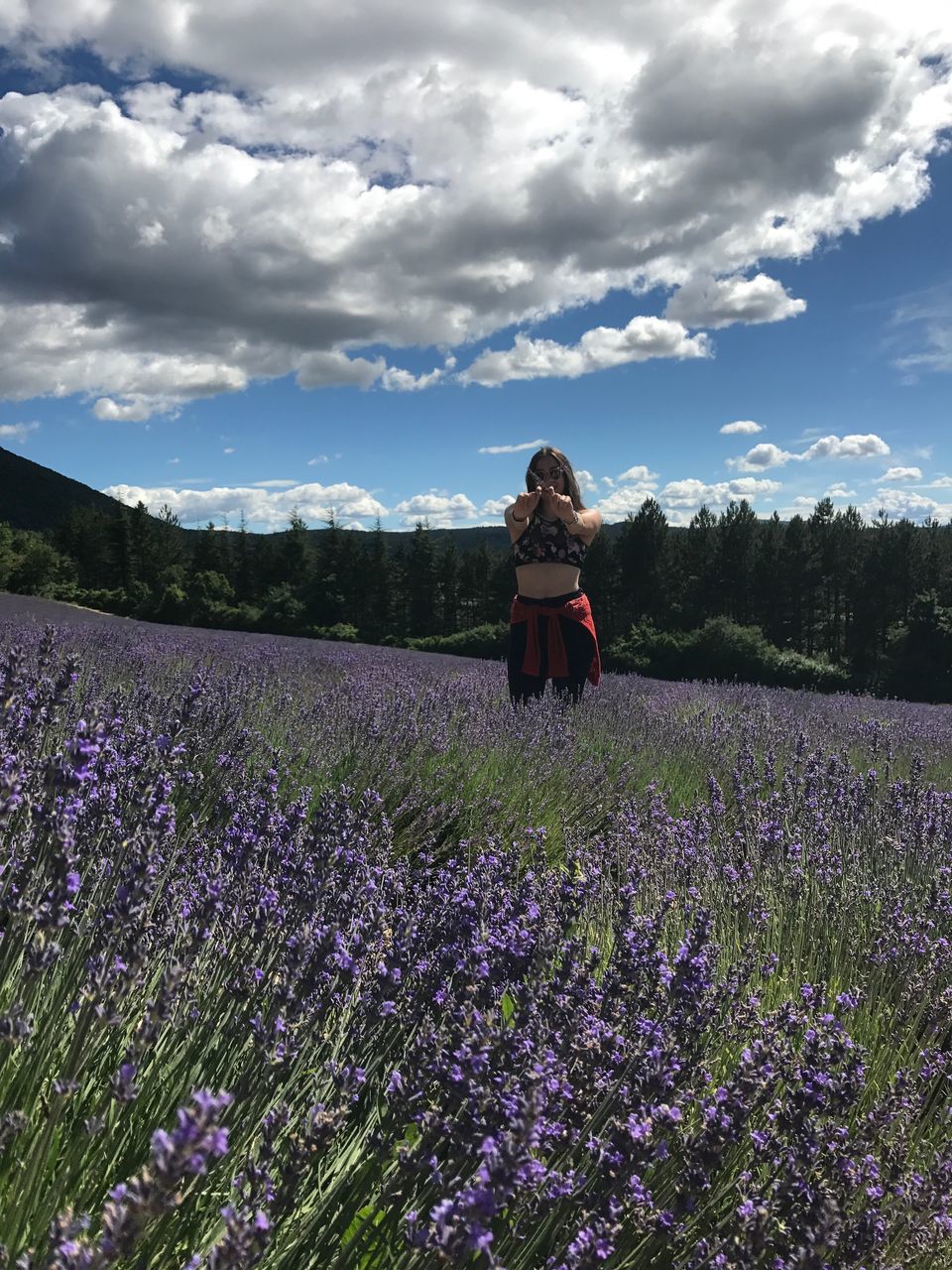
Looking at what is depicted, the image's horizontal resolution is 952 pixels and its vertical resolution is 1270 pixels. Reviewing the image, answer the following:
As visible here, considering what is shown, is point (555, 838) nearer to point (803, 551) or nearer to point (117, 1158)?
point (117, 1158)

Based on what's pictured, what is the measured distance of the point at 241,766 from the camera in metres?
3.10

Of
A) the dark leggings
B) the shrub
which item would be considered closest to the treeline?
the shrub

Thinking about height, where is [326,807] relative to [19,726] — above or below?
below

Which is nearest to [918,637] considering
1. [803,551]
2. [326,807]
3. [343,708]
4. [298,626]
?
[803,551]

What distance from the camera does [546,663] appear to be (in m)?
5.60

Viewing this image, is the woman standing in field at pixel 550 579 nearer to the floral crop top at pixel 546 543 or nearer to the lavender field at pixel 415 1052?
the floral crop top at pixel 546 543

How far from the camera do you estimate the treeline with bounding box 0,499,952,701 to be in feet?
124

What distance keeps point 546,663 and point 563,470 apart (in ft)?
4.22

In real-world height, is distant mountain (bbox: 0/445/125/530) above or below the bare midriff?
above

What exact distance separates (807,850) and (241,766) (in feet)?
7.29

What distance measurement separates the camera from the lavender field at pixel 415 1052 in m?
1.04

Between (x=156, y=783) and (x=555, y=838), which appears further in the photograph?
(x=555, y=838)

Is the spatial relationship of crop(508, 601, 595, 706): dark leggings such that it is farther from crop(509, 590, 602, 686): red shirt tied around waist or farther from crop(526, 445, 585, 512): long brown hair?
crop(526, 445, 585, 512): long brown hair

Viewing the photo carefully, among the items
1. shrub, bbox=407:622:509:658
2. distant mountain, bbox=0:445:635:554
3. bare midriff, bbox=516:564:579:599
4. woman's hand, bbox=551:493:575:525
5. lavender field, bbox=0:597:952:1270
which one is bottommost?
shrub, bbox=407:622:509:658
